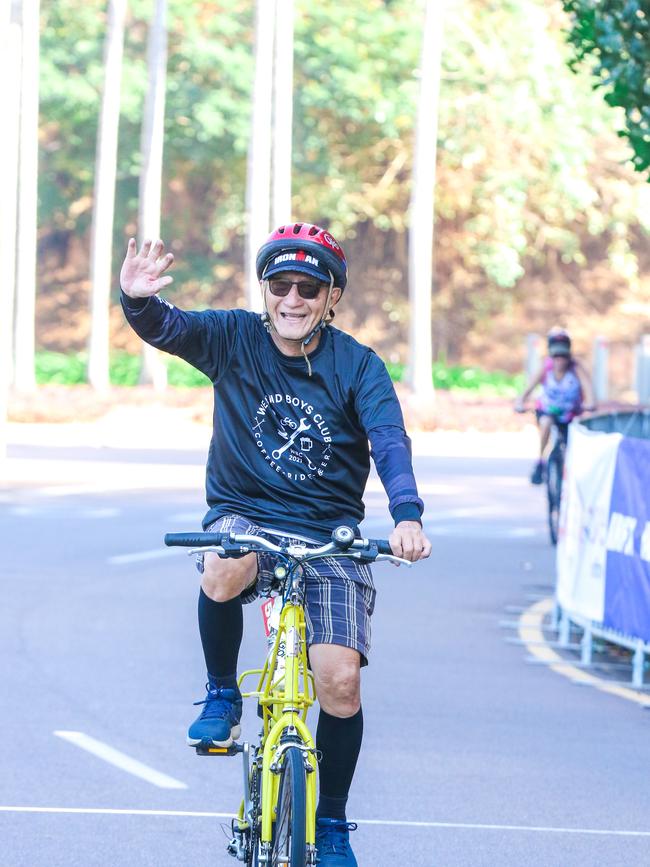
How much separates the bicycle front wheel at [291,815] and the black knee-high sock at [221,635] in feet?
2.12

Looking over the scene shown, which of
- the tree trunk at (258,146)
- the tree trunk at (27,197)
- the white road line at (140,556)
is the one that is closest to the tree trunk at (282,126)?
the tree trunk at (258,146)

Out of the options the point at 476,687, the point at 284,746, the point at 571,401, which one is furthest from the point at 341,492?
the point at 571,401

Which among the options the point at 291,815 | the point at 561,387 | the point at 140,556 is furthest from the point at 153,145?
the point at 291,815

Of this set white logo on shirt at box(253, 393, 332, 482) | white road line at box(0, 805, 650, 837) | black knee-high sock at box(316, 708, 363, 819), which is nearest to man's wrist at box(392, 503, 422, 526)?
white logo on shirt at box(253, 393, 332, 482)

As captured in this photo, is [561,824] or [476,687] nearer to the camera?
[561,824]

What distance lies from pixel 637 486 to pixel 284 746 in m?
5.53

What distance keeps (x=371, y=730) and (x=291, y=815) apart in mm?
3763

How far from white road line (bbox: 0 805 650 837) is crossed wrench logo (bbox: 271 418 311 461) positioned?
6.64 ft

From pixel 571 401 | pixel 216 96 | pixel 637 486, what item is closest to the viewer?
pixel 637 486

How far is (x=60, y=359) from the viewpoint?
46250mm

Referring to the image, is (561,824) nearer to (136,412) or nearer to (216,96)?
(136,412)

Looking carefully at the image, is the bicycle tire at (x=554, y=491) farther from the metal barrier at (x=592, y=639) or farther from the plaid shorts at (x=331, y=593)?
the plaid shorts at (x=331, y=593)

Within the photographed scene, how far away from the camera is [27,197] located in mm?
37406

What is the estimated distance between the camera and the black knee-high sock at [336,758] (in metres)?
5.10
